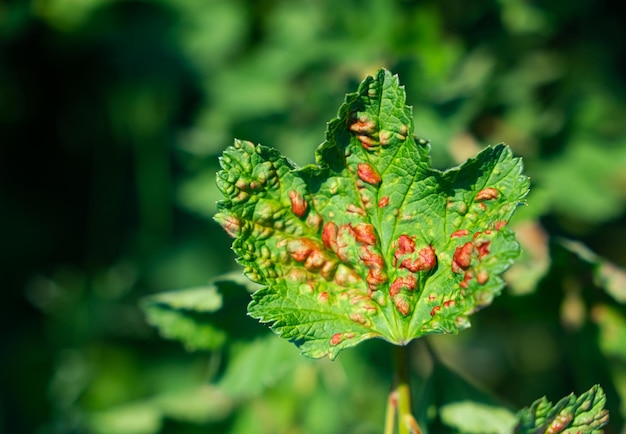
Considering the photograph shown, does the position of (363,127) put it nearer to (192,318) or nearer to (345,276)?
(345,276)

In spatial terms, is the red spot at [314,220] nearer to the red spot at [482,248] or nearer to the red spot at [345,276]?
the red spot at [345,276]

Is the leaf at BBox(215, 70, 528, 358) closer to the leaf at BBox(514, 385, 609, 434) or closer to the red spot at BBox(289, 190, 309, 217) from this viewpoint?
the red spot at BBox(289, 190, 309, 217)

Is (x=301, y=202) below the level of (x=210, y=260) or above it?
below

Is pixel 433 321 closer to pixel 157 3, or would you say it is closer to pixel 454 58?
pixel 454 58

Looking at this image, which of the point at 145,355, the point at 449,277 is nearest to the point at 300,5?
the point at 145,355

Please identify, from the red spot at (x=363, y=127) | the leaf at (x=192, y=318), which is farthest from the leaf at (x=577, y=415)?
the leaf at (x=192, y=318)

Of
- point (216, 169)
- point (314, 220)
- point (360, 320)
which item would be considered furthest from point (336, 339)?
point (216, 169)

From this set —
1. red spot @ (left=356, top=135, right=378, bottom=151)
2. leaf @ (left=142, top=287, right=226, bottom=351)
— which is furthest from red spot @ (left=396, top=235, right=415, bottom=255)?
leaf @ (left=142, top=287, right=226, bottom=351)
